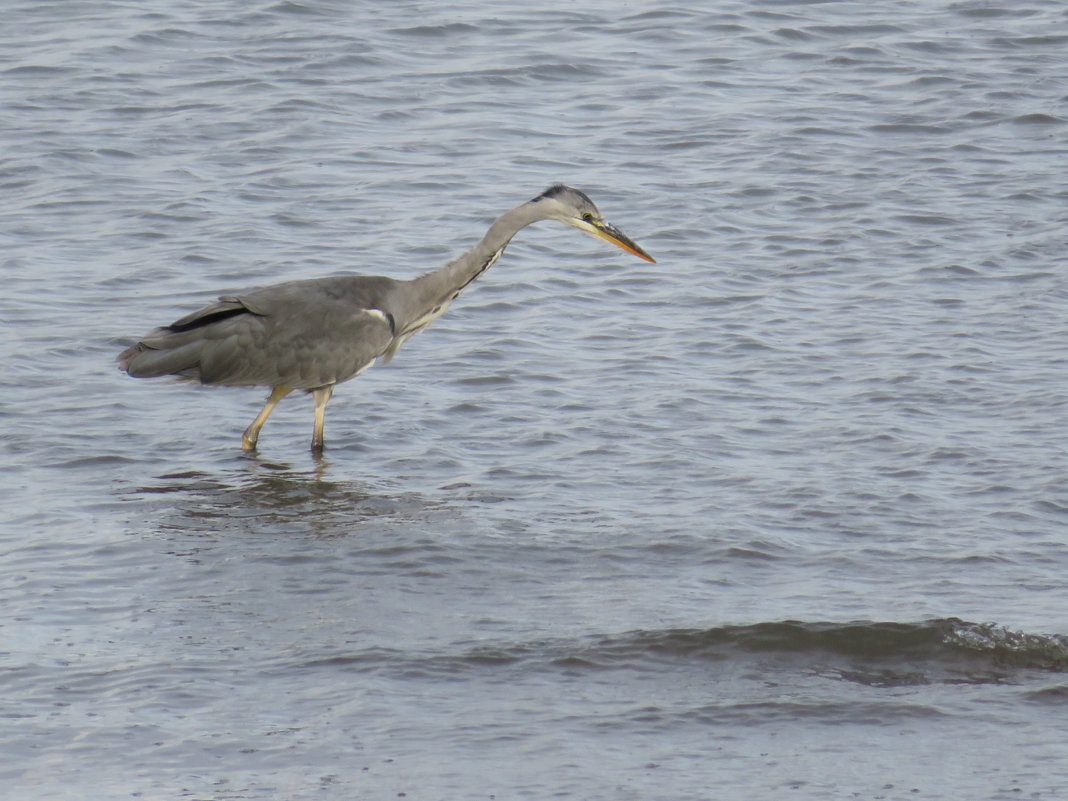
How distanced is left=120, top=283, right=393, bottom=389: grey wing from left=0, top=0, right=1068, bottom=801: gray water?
15.0 inches

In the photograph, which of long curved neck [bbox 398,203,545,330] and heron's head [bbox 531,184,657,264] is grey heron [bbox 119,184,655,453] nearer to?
long curved neck [bbox 398,203,545,330]

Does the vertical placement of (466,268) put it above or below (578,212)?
below

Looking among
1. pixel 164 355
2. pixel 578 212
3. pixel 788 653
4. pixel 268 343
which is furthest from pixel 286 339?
pixel 788 653

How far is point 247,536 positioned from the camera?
287 inches

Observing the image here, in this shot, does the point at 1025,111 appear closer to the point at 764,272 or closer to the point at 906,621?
the point at 764,272

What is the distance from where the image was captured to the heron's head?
30.3ft

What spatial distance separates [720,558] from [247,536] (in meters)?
2.03

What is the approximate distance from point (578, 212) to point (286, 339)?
1.80 m

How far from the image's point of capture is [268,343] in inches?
338

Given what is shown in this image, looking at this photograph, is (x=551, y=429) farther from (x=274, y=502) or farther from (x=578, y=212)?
(x=274, y=502)

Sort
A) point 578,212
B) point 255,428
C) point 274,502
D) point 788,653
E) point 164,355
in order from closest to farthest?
point 788,653, point 274,502, point 164,355, point 255,428, point 578,212

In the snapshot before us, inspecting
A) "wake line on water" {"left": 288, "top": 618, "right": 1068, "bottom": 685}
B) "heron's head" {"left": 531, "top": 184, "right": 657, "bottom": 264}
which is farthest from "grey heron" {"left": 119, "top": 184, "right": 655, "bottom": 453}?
"wake line on water" {"left": 288, "top": 618, "right": 1068, "bottom": 685}

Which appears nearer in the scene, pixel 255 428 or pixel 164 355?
pixel 164 355

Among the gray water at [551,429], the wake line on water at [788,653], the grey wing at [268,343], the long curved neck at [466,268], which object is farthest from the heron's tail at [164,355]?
the wake line on water at [788,653]
